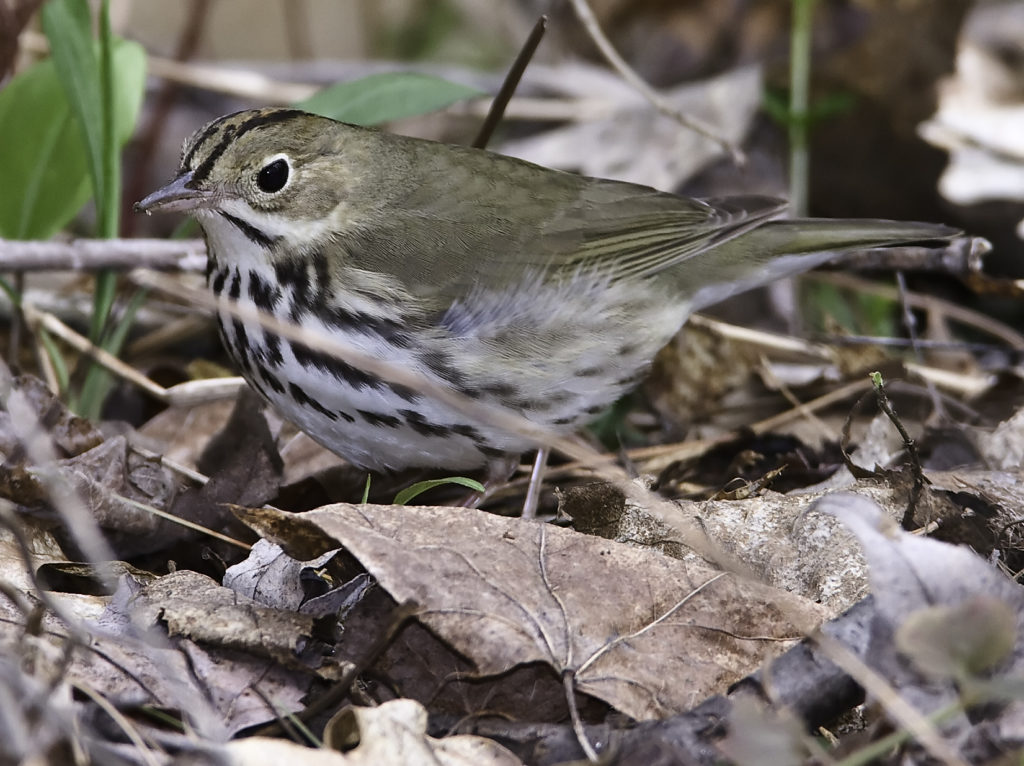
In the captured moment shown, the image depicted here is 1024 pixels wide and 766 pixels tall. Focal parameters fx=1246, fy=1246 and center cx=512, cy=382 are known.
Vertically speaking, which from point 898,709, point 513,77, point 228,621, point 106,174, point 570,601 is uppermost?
point 513,77

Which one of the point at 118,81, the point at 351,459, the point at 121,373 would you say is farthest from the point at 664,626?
the point at 118,81

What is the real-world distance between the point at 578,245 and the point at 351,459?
0.91 metres

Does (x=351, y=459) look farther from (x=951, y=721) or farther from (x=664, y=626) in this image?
(x=951, y=721)

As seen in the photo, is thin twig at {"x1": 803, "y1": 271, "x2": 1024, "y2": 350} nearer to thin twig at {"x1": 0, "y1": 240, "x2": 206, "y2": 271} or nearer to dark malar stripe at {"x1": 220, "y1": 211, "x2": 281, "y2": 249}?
dark malar stripe at {"x1": 220, "y1": 211, "x2": 281, "y2": 249}

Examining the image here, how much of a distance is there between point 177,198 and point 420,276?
0.63 meters

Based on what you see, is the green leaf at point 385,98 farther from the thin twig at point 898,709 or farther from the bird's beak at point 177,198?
the thin twig at point 898,709

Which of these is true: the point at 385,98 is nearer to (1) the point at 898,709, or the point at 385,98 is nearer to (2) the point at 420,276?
(2) the point at 420,276

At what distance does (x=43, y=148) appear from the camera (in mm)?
3975

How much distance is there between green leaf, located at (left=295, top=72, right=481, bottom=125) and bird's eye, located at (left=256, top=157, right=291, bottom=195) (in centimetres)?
63

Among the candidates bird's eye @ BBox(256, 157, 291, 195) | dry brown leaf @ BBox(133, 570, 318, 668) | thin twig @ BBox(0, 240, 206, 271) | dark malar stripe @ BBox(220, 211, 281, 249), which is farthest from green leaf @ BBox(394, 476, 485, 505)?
thin twig @ BBox(0, 240, 206, 271)

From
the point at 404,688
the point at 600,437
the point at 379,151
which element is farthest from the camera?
the point at 600,437

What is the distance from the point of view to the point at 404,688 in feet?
7.84

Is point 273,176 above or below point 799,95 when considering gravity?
below

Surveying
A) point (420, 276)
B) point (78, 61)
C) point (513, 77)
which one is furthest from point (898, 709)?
point (78, 61)
